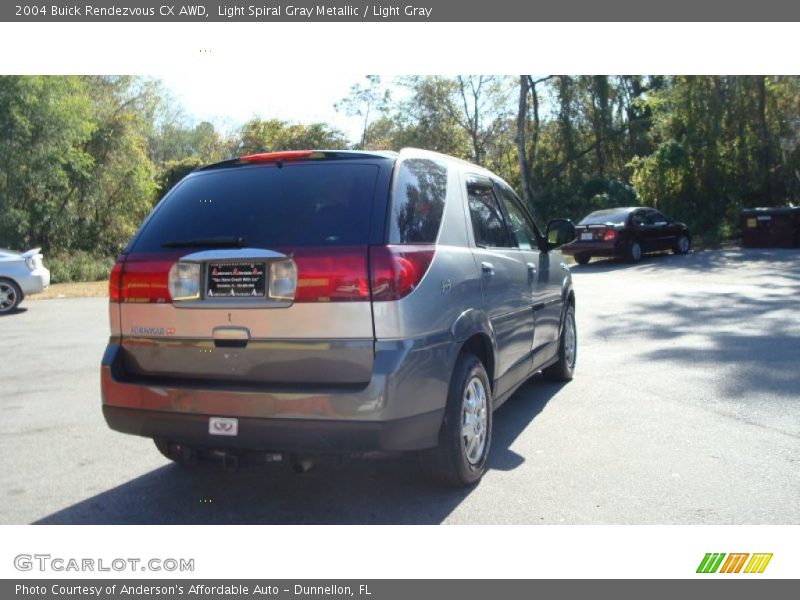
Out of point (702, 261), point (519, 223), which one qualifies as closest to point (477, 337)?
point (519, 223)

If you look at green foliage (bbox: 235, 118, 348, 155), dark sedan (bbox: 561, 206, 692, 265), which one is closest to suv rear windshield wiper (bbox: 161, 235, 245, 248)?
dark sedan (bbox: 561, 206, 692, 265)

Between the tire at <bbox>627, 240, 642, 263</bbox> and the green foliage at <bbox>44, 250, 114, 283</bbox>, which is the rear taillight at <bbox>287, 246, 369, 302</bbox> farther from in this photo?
the green foliage at <bbox>44, 250, 114, 283</bbox>

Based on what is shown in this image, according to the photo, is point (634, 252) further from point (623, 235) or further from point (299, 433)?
point (299, 433)

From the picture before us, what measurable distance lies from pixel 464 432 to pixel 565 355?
113 inches

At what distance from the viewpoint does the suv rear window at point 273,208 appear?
3.73 m

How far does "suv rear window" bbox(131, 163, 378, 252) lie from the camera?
373cm

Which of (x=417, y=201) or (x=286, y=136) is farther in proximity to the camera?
(x=286, y=136)

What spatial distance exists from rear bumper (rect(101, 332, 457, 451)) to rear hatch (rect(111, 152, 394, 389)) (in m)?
0.08

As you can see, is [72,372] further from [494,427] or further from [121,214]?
[121,214]

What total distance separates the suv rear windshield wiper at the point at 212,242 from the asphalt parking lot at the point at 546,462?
144 centimetres

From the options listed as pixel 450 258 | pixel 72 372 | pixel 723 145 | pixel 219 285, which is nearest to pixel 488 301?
pixel 450 258

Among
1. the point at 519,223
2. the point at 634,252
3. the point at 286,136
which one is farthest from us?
the point at 286,136

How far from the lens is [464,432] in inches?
167
